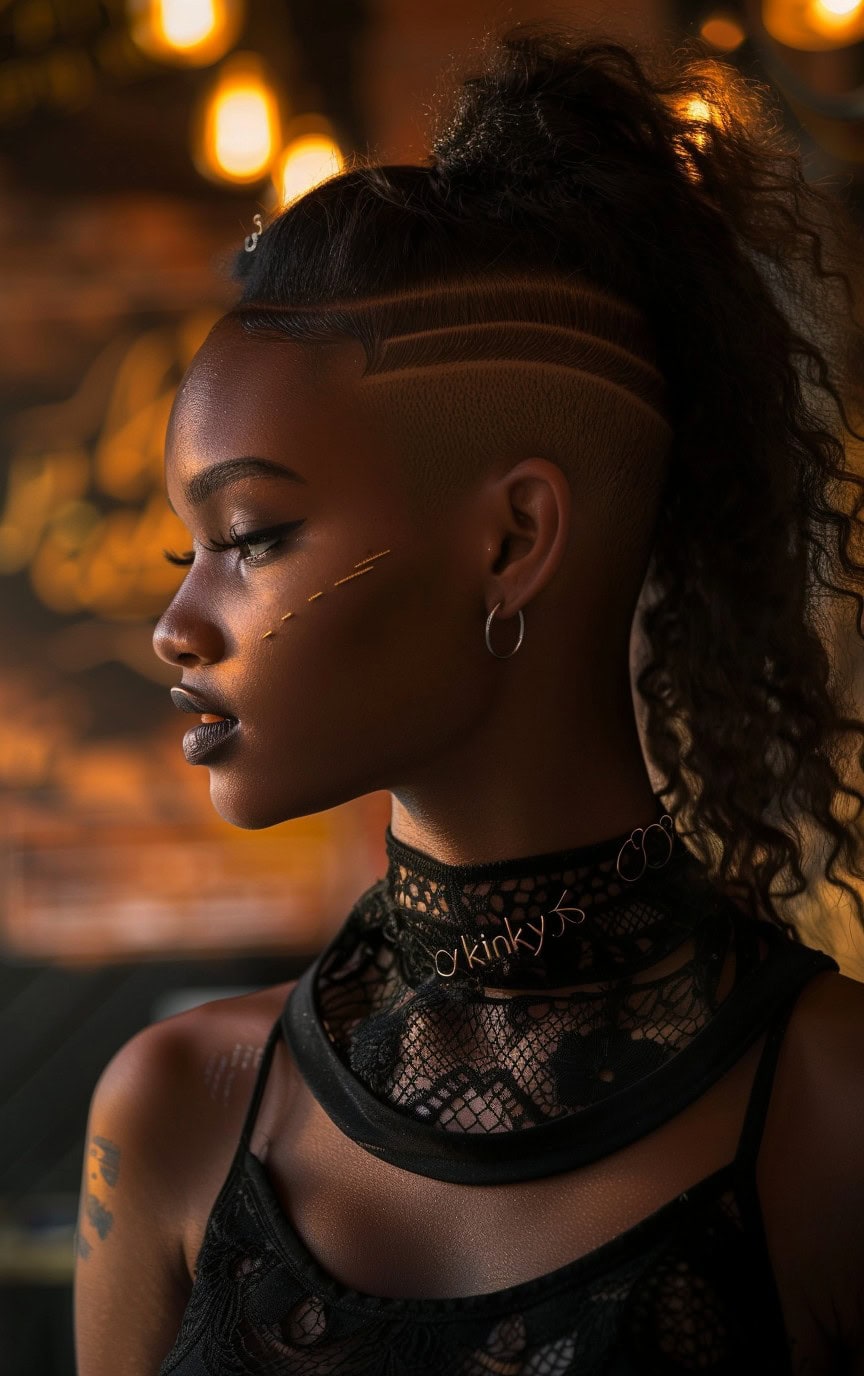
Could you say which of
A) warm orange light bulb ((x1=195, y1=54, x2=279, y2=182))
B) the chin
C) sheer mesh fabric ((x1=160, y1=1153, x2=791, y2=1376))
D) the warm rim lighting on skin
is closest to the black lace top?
sheer mesh fabric ((x1=160, y1=1153, x2=791, y2=1376))

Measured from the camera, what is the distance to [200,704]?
906mm

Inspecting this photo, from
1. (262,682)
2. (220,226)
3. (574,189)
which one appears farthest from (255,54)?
(262,682)

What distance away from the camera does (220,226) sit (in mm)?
3436

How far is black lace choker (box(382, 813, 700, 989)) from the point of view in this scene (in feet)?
3.07

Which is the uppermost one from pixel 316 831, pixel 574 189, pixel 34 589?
pixel 574 189

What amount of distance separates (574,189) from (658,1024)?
1.99ft

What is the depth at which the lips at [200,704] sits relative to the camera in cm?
90

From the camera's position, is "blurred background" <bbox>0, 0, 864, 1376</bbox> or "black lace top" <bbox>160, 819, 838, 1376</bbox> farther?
"blurred background" <bbox>0, 0, 864, 1376</bbox>

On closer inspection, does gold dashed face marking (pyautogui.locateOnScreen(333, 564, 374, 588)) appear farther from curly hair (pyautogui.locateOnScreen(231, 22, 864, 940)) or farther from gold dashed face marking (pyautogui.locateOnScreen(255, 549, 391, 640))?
curly hair (pyautogui.locateOnScreen(231, 22, 864, 940))

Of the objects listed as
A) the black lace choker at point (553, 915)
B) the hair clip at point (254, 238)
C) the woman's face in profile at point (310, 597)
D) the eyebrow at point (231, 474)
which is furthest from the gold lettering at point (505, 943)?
the hair clip at point (254, 238)

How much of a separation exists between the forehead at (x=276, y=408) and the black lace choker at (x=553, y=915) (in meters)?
0.32

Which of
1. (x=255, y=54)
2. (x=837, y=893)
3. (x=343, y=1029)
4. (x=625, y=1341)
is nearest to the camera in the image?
(x=625, y=1341)

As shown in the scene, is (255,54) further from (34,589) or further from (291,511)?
(291,511)

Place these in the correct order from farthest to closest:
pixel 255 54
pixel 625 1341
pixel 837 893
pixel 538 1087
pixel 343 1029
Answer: pixel 255 54 → pixel 837 893 → pixel 343 1029 → pixel 538 1087 → pixel 625 1341
